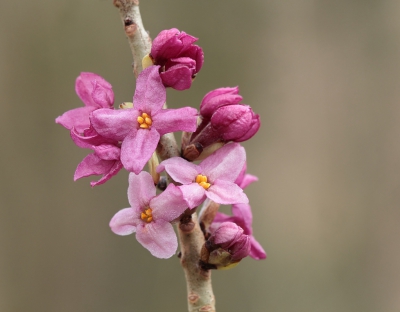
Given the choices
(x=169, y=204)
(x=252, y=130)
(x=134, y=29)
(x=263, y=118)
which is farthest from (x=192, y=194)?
(x=263, y=118)

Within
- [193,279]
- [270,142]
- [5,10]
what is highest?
[5,10]

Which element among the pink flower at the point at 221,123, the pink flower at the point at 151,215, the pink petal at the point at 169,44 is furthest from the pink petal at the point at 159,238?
the pink petal at the point at 169,44

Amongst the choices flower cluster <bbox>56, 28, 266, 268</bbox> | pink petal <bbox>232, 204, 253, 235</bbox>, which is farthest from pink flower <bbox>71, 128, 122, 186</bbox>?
pink petal <bbox>232, 204, 253, 235</bbox>

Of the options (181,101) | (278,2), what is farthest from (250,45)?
(181,101)

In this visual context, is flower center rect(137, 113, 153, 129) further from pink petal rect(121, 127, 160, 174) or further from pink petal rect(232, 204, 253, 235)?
pink petal rect(232, 204, 253, 235)

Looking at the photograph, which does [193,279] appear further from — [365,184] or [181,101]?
[365,184]

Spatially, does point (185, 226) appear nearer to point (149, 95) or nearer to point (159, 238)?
point (159, 238)

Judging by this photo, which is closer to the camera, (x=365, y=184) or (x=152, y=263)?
(x=152, y=263)

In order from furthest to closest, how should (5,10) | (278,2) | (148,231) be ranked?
(278,2) → (5,10) → (148,231)
